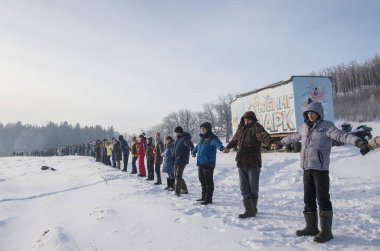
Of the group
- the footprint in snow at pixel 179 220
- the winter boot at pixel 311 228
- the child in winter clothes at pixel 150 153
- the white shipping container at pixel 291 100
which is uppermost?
the white shipping container at pixel 291 100

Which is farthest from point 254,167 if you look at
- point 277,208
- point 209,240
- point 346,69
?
point 346,69

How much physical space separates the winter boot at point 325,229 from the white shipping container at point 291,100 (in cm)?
1274

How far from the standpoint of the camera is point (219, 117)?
93500 mm

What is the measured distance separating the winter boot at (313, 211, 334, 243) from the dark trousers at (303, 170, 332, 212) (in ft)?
0.24

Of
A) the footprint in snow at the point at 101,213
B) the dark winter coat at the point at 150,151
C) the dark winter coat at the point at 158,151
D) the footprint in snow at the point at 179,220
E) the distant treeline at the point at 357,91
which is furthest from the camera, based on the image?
the distant treeline at the point at 357,91

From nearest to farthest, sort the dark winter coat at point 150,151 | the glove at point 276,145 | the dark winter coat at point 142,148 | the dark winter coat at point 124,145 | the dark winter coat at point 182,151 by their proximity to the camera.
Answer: the glove at point 276,145
the dark winter coat at point 182,151
the dark winter coat at point 150,151
the dark winter coat at point 142,148
the dark winter coat at point 124,145

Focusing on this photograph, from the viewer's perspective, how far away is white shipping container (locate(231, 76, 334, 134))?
56.4 feet

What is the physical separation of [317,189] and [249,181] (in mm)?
1711

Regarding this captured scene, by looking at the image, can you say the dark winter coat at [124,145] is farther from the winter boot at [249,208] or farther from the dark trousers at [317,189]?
the dark trousers at [317,189]

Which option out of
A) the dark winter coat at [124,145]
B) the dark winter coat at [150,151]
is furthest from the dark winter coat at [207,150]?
the dark winter coat at [124,145]

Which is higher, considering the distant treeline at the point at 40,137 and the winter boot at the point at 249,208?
the distant treeline at the point at 40,137

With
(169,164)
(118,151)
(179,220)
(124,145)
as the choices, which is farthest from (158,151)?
(118,151)

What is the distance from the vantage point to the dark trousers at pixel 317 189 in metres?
4.57

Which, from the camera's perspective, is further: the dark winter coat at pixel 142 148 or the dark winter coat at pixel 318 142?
the dark winter coat at pixel 142 148
